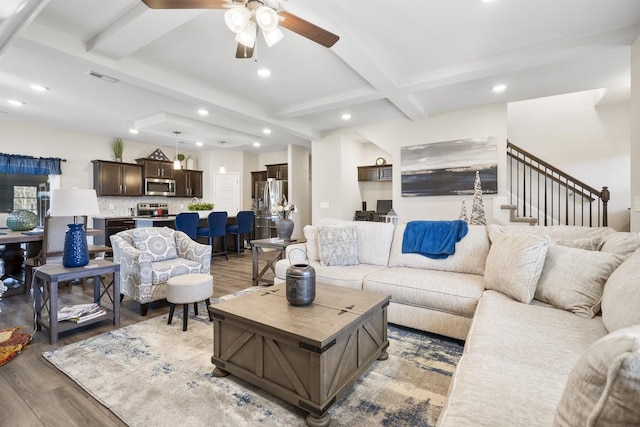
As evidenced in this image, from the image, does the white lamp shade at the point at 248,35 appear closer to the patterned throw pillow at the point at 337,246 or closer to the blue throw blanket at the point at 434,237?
the patterned throw pillow at the point at 337,246

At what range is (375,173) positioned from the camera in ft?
23.3

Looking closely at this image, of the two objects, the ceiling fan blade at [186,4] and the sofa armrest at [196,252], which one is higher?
the ceiling fan blade at [186,4]

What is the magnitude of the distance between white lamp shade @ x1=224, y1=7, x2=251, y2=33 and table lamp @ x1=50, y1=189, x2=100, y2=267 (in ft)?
6.88

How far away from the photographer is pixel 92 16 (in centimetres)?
260

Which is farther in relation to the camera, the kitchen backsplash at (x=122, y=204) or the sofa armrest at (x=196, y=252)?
the kitchen backsplash at (x=122, y=204)

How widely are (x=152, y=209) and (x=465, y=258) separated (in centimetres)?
704

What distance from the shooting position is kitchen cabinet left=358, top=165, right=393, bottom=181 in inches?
274

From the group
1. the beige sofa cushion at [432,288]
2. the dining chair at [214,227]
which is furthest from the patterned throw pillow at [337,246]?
the dining chair at [214,227]

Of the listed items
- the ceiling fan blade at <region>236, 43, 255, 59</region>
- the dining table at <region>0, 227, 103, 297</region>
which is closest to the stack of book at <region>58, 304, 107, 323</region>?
the dining table at <region>0, 227, 103, 297</region>

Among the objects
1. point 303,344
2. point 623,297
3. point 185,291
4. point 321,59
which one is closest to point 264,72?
point 321,59

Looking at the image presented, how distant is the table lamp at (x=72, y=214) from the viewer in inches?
106

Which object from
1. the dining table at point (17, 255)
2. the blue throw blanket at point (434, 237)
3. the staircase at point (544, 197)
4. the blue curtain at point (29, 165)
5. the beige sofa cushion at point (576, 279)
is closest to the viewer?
A: the beige sofa cushion at point (576, 279)

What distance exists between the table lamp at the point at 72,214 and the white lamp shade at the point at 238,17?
6.88 ft

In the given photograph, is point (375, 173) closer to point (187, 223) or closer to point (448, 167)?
point (448, 167)
